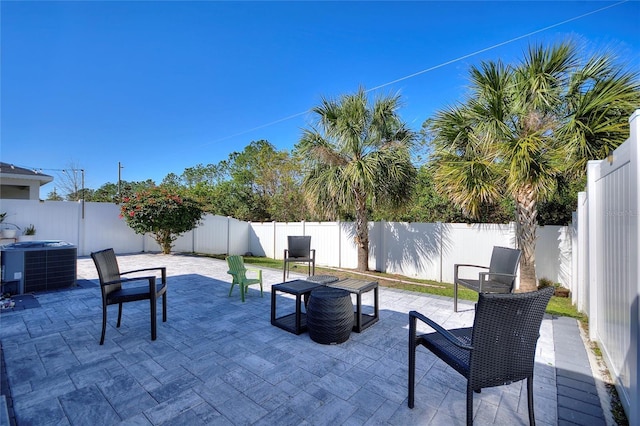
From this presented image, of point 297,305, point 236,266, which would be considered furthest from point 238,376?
point 236,266

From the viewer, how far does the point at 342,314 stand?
10.3ft

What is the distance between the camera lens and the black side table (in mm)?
3389

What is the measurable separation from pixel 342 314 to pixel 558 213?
7.34m

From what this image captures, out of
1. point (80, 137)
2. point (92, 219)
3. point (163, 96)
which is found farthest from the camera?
point (80, 137)

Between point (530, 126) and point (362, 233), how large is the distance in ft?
14.4

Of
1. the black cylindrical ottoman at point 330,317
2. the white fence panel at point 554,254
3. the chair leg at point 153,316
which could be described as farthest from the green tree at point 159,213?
the white fence panel at point 554,254

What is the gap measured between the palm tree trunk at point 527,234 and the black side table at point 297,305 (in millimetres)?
3966

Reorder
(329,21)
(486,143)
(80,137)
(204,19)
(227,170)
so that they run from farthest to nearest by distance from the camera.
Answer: (227,170), (80,137), (329,21), (204,19), (486,143)

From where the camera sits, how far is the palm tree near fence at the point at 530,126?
4.01 m

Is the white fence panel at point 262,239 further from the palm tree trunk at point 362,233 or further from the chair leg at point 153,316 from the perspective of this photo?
the chair leg at point 153,316

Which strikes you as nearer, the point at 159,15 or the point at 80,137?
the point at 159,15

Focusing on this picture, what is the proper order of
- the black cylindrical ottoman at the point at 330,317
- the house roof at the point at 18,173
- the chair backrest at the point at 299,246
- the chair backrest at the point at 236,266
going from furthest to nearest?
1. the house roof at the point at 18,173
2. the chair backrest at the point at 299,246
3. the chair backrest at the point at 236,266
4. the black cylindrical ottoman at the point at 330,317

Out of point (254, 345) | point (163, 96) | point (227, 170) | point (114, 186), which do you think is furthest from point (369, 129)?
point (114, 186)

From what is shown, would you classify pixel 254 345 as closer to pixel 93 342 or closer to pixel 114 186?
pixel 93 342
